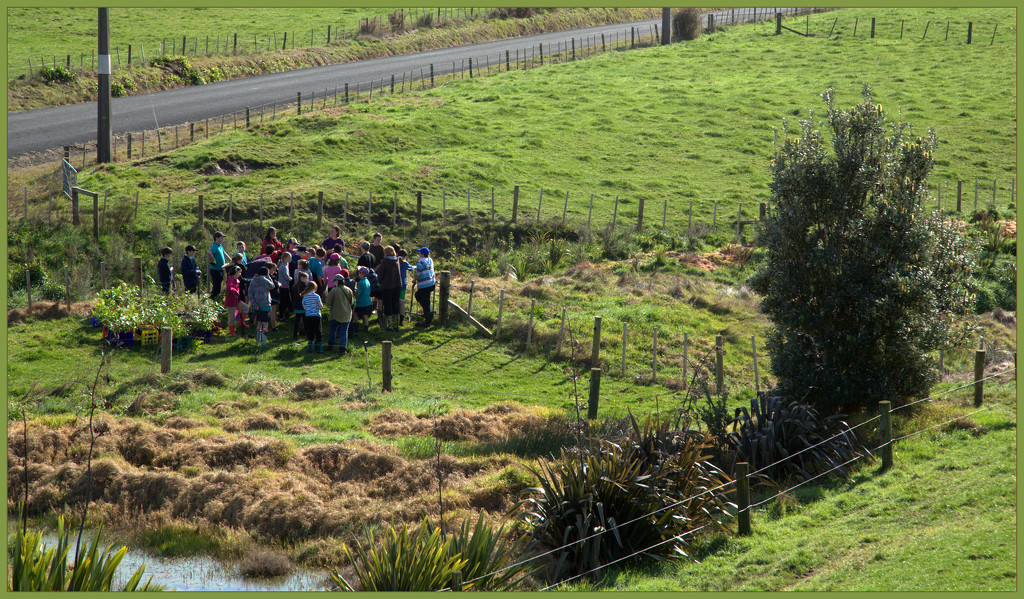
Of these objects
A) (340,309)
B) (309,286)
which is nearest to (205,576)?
(309,286)

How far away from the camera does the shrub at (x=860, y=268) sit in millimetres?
16734

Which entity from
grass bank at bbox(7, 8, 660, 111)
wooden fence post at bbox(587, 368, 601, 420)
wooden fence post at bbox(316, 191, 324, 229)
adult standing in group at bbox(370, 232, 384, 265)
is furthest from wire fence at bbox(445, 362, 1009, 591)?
grass bank at bbox(7, 8, 660, 111)

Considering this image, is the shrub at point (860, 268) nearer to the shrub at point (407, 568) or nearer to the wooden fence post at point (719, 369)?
the wooden fence post at point (719, 369)

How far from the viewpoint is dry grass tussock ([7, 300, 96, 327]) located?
2094cm

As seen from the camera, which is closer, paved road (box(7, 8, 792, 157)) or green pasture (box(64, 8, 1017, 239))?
green pasture (box(64, 8, 1017, 239))

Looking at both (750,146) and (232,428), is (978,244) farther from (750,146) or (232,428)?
(750,146)

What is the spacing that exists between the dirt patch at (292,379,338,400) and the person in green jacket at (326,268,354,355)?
2091mm

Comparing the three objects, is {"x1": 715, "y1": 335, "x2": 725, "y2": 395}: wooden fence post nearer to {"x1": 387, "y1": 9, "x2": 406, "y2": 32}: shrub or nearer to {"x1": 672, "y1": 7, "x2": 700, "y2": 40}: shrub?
{"x1": 387, "y1": 9, "x2": 406, "y2": 32}: shrub

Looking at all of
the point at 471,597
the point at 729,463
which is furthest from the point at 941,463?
the point at 471,597

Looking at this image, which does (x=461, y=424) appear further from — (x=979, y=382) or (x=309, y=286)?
(x=979, y=382)

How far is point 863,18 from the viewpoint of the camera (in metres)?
68.3

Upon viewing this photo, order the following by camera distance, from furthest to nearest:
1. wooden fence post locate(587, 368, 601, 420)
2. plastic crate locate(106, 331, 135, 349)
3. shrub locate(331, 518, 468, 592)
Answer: plastic crate locate(106, 331, 135, 349) → wooden fence post locate(587, 368, 601, 420) → shrub locate(331, 518, 468, 592)

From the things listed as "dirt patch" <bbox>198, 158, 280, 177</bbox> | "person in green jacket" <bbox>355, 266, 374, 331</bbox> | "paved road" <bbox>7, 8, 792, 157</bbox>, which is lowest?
"person in green jacket" <bbox>355, 266, 374, 331</bbox>

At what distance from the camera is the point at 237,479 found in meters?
13.6
